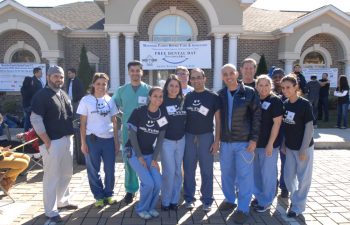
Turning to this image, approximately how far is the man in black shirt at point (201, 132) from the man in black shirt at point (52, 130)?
5.46 feet

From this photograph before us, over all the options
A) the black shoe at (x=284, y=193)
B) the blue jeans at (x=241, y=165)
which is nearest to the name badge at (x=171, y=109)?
the blue jeans at (x=241, y=165)

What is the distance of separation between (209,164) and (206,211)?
2.20 ft

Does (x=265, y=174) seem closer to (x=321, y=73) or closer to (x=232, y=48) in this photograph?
(x=232, y=48)

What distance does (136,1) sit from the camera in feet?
47.2

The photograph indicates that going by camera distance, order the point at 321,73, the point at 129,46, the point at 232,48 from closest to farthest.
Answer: the point at 129,46 < the point at 232,48 < the point at 321,73

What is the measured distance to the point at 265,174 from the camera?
4930mm

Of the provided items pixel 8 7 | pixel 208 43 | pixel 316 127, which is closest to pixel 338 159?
pixel 316 127

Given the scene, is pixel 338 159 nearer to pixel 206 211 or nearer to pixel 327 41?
pixel 206 211

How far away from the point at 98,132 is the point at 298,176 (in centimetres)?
284

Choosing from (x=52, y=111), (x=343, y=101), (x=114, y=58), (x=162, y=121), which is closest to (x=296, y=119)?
(x=162, y=121)

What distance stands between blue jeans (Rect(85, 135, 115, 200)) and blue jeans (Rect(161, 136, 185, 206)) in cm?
80

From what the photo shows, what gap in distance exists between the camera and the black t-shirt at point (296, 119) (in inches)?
181

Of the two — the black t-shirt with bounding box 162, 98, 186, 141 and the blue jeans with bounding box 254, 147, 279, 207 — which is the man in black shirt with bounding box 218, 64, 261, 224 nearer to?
the blue jeans with bounding box 254, 147, 279, 207

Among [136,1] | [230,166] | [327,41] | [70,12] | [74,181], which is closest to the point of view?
[230,166]
